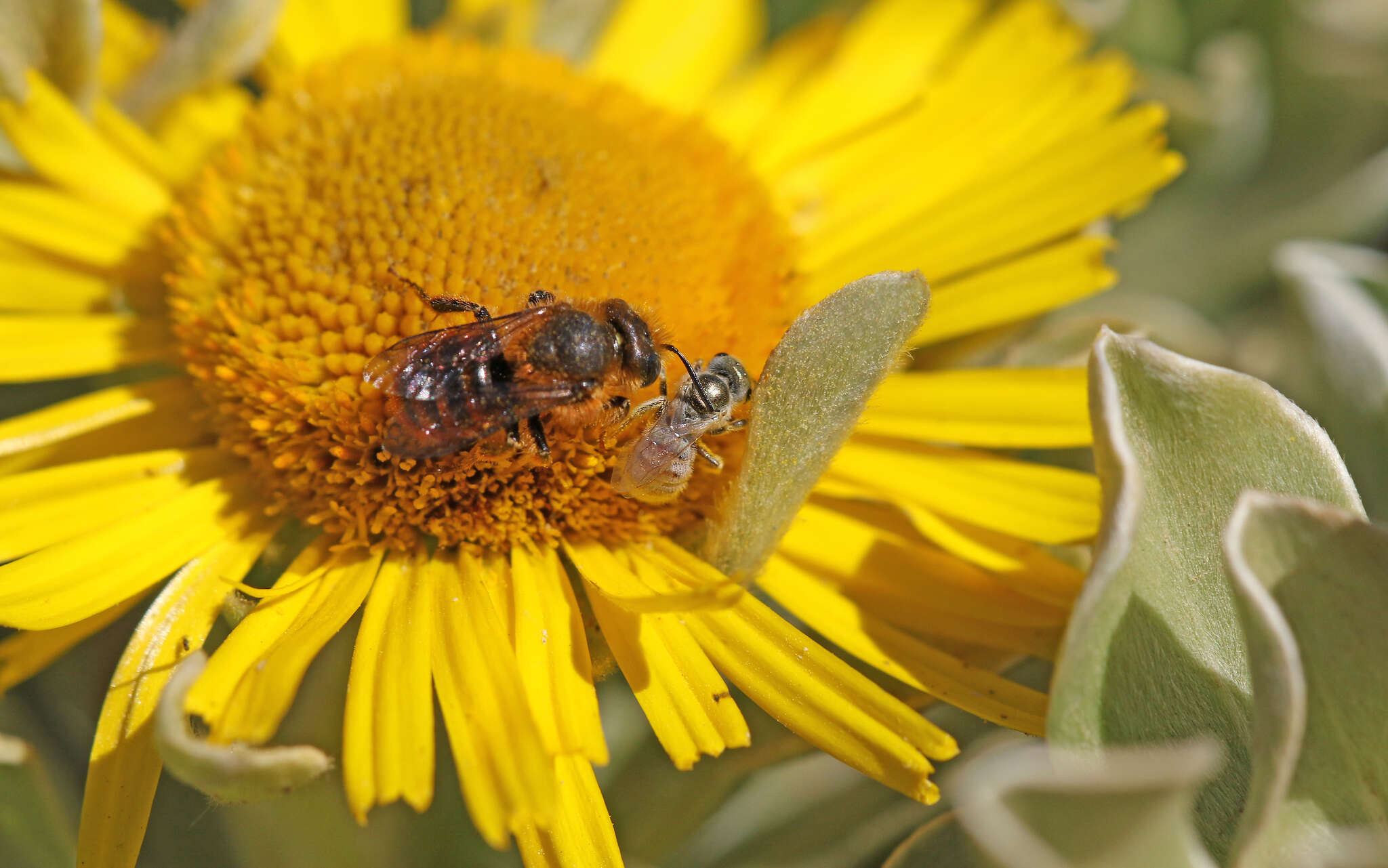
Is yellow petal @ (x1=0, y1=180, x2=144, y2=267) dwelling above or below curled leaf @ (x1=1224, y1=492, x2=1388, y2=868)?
above

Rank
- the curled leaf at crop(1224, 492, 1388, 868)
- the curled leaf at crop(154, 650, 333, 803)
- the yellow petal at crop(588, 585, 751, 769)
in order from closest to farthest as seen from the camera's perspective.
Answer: the curled leaf at crop(1224, 492, 1388, 868) → the curled leaf at crop(154, 650, 333, 803) → the yellow petal at crop(588, 585, 751, 769)

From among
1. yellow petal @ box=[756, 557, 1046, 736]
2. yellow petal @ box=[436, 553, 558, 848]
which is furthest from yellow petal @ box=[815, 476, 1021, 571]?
yellow petal @ box=[436, 553, 558, 848]

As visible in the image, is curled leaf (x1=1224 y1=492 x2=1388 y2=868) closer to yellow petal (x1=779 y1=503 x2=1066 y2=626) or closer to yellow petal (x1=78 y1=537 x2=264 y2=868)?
yellow petal (x1=779 y1=503 x2=1066 y2=626)

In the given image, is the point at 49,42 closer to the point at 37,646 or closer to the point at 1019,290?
the point at 37,646

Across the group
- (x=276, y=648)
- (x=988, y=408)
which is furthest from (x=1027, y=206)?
(x=276, y=648)

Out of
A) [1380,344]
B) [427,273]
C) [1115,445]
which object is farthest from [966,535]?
[427,273]

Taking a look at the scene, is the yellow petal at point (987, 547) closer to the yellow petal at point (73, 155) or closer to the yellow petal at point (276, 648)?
the yellow petal at point (276, 648)

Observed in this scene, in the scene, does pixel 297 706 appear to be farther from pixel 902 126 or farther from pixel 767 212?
pixel 902 126
